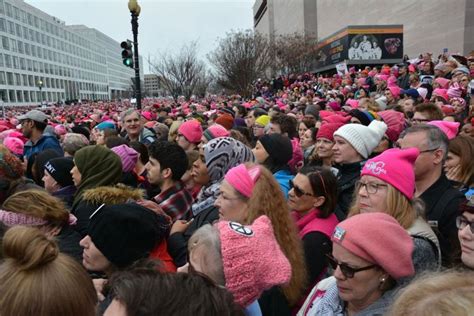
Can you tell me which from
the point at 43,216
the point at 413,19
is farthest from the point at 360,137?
the point at 413,19

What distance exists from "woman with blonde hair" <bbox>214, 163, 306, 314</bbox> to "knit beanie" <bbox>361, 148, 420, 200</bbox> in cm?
72

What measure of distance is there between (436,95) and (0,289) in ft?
31.0

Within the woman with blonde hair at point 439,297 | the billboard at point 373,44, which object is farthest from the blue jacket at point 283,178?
the billboard at point 373,44

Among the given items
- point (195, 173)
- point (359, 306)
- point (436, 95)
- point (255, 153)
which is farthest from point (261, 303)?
point (436, 95)

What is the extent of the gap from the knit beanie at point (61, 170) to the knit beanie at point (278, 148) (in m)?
2.20

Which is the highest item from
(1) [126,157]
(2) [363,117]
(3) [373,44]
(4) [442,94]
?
(3) [373,44]

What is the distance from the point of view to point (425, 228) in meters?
2.63

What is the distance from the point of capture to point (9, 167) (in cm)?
430

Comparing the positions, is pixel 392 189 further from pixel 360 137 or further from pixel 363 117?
pixel 363 117

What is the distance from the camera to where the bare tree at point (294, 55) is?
1451 inches

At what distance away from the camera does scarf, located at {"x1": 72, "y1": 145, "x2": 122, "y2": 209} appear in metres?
3.90

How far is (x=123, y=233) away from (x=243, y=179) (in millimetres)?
981

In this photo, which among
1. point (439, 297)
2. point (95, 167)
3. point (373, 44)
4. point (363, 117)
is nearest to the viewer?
point (439, 297)

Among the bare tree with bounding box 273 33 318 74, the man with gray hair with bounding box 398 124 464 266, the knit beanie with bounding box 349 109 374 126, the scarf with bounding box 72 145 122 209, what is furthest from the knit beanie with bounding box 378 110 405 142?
the bare tree with bounding box 273 33 318 74
